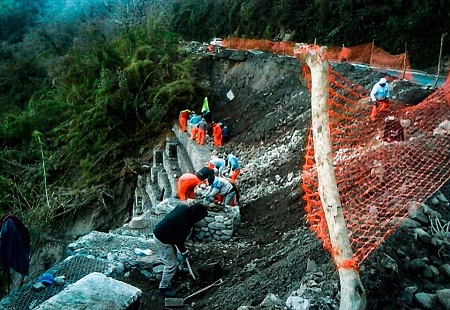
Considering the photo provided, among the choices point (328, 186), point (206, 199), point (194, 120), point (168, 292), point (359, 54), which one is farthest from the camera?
point (359, 54)

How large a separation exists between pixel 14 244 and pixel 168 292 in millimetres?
2108

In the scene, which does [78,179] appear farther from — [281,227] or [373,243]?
[373,243]

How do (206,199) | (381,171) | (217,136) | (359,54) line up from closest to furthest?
1. (381,171)
2. (206,199)
3. (217,136)
4. (359,54)

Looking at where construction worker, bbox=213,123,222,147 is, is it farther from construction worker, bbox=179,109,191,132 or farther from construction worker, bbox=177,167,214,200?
construction worker, bbox=177,167,214,200

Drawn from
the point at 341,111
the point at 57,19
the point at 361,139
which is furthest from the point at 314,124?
the point at 57,19

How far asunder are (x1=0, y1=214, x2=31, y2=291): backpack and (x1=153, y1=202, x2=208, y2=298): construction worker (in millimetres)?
1855

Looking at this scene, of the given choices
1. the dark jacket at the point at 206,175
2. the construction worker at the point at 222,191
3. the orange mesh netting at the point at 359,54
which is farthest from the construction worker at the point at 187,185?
the orange mesh netting at the point at 359,54

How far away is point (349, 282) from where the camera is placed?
3.36 m

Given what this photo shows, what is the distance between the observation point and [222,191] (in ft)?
26.6

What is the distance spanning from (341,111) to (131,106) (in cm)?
881

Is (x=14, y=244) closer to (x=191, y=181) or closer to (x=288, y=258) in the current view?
(x=191, y=181)

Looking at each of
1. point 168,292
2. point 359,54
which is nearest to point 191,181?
point 168,292

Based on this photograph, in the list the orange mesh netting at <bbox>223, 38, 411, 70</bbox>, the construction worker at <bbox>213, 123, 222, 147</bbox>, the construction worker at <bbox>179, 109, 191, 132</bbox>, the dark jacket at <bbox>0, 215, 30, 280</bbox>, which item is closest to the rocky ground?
the construction worker at <bbox>213, 123, 222, 147</bbox>

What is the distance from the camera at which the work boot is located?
5676 mm
